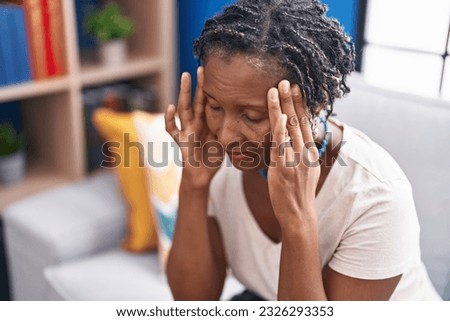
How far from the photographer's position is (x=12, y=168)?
1.30 m

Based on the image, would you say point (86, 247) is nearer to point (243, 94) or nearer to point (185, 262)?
point (185, 262)

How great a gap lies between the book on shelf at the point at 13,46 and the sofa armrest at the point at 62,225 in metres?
0.26

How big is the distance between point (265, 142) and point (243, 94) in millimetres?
59

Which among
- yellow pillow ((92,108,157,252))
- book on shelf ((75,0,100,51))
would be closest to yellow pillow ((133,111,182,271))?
yellow pillow ((92,108,157,252))

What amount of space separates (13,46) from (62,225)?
0.41 meters

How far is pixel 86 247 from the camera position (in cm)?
112

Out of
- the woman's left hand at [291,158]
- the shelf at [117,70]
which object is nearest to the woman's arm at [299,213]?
the woman's left hand at [291,158]

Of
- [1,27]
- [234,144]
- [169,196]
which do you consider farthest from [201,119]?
[1,27]

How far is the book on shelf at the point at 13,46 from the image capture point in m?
1.18

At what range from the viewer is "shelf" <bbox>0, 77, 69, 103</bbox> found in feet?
3.87

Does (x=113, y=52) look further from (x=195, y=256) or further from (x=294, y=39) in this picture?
(x=294, y=39)

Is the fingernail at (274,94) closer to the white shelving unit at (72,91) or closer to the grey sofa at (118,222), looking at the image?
the grey sofa at (118,222)

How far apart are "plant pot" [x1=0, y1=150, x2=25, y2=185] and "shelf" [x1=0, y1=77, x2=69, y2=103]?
0.45 ft

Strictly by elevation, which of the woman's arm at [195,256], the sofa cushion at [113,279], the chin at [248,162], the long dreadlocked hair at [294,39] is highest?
the long dreadlocked hair at [294,39]
